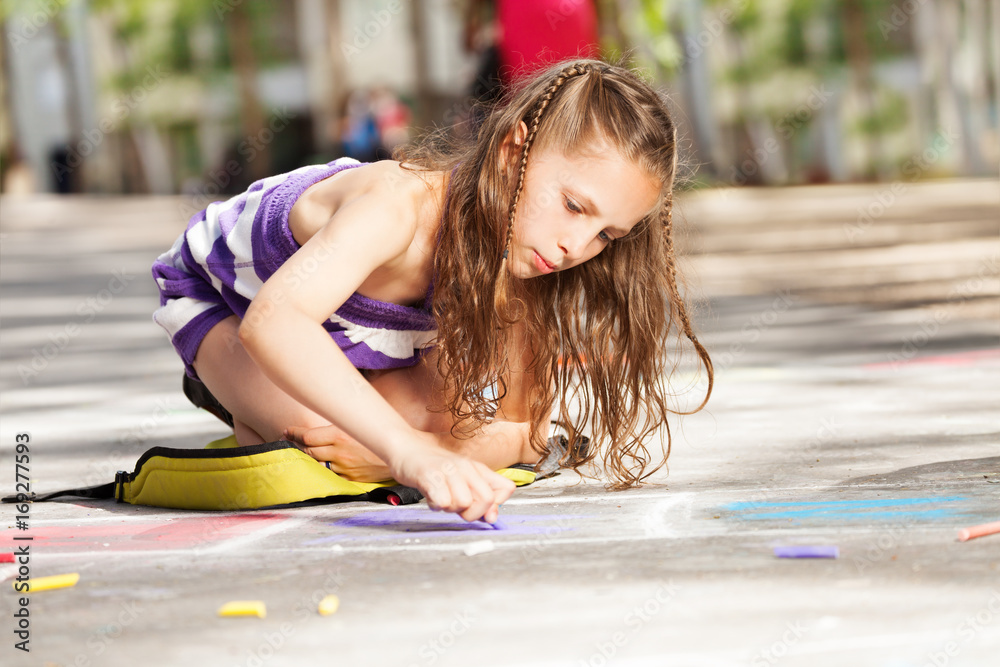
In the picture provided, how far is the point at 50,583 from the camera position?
5.92 feet

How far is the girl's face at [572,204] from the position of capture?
7.54 ft

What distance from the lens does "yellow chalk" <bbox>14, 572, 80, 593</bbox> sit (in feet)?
5.89

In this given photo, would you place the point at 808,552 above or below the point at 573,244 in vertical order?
below

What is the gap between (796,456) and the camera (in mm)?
2734

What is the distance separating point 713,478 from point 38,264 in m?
7.91

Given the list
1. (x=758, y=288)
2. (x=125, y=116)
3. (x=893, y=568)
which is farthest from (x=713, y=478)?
(x=125, y=116)

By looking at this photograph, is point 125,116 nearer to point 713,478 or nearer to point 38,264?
point 38,264

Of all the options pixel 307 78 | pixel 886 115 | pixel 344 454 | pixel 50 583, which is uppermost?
pixel 50 583

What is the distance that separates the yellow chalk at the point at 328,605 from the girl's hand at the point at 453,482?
318mm

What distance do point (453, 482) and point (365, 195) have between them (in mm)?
631

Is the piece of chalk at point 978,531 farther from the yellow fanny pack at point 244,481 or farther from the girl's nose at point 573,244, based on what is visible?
the yellow fanny pack at point 244,481

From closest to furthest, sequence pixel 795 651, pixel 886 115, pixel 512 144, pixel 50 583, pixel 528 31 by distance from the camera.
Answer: pixel 795 651
pixel 50 583
pixel 512 144
pixel 528 31
pixel 886 115

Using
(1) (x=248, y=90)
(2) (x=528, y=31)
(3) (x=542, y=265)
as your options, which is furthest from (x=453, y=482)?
(1) (x=248, y=90)

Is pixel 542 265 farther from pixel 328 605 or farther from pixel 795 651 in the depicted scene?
pixel 795 651
